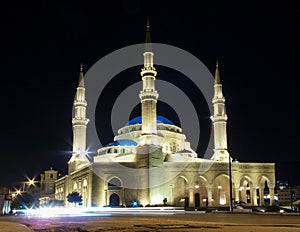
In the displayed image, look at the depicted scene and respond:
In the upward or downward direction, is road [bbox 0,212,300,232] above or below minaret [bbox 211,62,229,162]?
below

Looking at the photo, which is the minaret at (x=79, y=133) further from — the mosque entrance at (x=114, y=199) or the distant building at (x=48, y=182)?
the distant building at (x=48, y=182)

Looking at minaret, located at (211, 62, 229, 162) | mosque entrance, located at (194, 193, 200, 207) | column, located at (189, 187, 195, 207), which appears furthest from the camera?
minaret, located at (211, 62, 229, 162)

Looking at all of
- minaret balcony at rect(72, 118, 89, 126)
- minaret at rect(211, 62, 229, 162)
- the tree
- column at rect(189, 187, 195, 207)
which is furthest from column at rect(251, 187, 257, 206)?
Answer: minaret balcony at rect(72, 118, 89, 126)

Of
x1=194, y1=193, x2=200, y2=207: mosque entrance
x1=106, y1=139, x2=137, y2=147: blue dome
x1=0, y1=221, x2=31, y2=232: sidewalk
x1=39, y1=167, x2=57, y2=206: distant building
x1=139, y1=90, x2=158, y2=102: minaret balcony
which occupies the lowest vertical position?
x1=194, y1=193, x2=200, y2=207: mosque entrance

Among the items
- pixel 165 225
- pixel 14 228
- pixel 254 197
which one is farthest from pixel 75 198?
pixel 14 228

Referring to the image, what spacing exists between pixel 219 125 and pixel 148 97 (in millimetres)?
9683

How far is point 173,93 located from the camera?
178 ft

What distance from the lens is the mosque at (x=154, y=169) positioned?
42031 millimetres

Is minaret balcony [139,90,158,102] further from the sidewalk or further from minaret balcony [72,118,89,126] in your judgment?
the sidewalk

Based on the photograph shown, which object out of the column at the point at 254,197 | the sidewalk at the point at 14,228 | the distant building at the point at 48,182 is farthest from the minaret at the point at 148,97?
the distant building at the point at 48,182

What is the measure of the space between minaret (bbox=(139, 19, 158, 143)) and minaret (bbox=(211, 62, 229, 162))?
8611 mm

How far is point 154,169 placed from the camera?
139 ft

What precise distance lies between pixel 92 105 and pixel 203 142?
16328 millimetres

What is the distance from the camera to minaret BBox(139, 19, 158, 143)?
43.5m
